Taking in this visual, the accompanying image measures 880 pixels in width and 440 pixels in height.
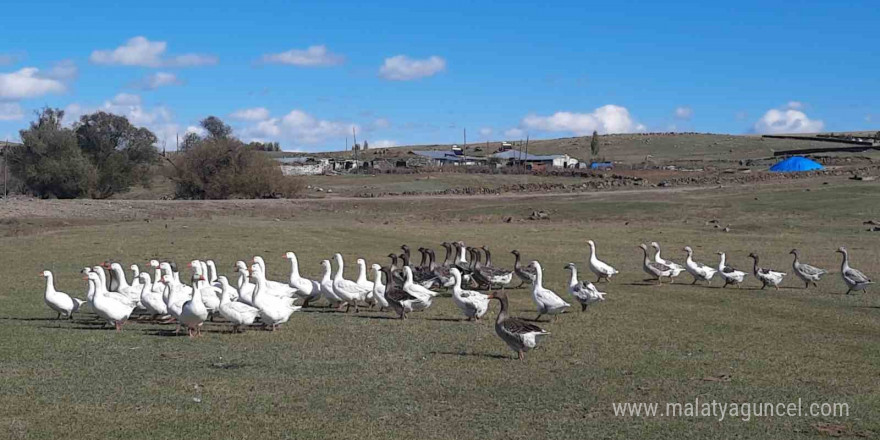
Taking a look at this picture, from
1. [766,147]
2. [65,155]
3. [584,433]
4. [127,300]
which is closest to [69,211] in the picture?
[65,155]

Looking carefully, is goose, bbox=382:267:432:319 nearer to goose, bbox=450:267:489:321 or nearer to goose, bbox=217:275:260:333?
goose, bbox=450:267:489:321

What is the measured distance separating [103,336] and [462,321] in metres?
6.42

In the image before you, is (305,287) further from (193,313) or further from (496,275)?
(496,275)

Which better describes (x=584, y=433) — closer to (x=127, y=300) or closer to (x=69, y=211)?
(x=127, y=300)

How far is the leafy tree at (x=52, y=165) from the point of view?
2697 inches

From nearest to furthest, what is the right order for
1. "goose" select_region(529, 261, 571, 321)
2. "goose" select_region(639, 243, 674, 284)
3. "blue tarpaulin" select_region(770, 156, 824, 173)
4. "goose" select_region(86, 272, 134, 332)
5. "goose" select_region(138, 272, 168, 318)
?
"goose" select_region(86, 272, 134, 332) < "goose" select_region(138, 272, 168, 318) < "goose" select_region(529, 261, 571, 321) < "goose" select_region(639, 243, 674, 284) < "blue tarpaulin" select_region(770, 156, 824, 173)

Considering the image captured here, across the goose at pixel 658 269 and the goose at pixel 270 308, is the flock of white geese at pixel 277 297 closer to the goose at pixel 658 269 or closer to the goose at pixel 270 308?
the goose at pixel 270 308

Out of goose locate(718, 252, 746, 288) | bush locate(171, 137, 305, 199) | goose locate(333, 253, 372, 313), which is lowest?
goose locate(718, 252, 746, 288)

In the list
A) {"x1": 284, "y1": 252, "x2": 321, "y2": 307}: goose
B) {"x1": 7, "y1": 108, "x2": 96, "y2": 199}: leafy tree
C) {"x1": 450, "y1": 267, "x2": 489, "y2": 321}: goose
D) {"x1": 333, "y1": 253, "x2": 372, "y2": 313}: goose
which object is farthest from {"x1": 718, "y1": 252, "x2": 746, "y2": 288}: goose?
{"x1": 7, "y1": 108, "x2": 96, "y2": 199}: leafy tree

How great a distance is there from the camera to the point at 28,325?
16906 mm

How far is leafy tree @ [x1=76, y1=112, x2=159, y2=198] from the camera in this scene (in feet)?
239

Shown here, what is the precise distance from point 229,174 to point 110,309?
171 feet

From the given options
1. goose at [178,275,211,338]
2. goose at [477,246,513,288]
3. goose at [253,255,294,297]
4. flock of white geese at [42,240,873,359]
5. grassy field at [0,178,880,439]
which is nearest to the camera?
grassy field at [0,178,880,439]

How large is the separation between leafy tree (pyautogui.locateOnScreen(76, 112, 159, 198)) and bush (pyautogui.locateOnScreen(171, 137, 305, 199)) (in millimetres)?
7160
